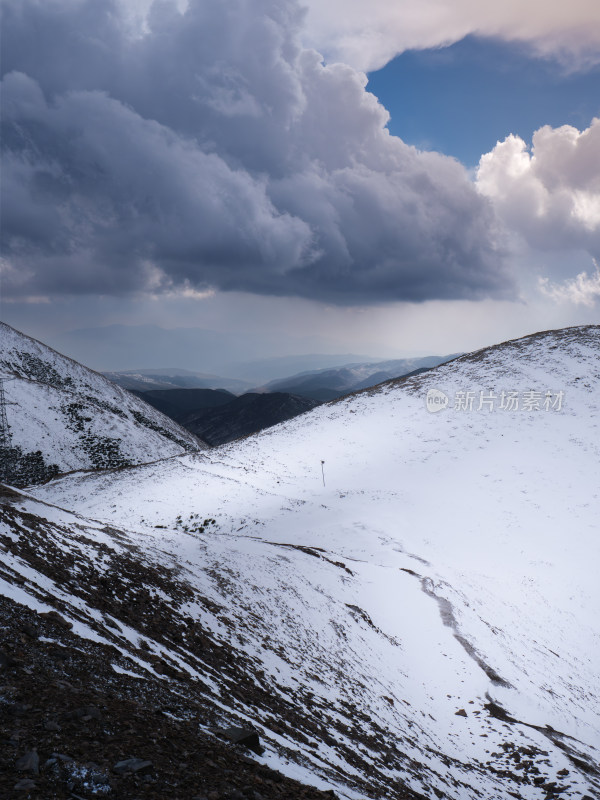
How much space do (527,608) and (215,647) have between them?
67.7ft

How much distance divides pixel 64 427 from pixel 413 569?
199 feet

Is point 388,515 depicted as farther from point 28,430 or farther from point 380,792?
point 28,430

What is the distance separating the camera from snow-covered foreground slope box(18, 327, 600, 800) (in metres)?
12.0

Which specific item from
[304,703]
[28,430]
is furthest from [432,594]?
[28,430]

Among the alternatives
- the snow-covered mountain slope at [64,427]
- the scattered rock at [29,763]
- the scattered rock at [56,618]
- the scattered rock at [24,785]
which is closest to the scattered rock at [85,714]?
the scattered rock at [29,763]

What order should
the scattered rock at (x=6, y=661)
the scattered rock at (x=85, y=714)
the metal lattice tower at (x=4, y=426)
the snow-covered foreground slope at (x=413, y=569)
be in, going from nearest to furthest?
the scattered rock at (x=85, y=714) < the scattered rock at (x=6, y=661) < the snow-covered foreground slope at (x=413, y=569) < the metal lattice tower at (x=4, y=426)

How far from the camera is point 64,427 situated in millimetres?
68000

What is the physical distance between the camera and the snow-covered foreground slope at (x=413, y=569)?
12.0 meters

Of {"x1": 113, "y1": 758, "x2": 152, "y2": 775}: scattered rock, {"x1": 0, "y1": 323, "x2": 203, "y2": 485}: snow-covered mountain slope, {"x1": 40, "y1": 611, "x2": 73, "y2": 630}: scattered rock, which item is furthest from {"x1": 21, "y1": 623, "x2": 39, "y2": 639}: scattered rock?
{"x1": 0, "y1": 323, "x2": 203, "y2": 485}: snow-covered mountain slope

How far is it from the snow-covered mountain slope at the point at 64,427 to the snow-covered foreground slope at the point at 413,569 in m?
18.4

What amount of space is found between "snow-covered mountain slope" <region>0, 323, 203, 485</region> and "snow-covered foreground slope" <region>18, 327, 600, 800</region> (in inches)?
724

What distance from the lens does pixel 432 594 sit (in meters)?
23.8

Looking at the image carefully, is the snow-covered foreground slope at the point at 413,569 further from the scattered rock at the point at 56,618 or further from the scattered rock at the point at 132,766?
the scattered rock at the point at 132,766

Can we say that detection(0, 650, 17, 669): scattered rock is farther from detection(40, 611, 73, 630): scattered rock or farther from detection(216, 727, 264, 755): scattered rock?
detection(216, 727, 264, 755): scattered rock
